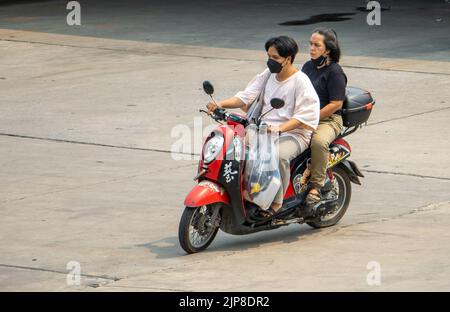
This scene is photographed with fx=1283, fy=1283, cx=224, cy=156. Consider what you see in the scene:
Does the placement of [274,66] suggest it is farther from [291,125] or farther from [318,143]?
[318,143]

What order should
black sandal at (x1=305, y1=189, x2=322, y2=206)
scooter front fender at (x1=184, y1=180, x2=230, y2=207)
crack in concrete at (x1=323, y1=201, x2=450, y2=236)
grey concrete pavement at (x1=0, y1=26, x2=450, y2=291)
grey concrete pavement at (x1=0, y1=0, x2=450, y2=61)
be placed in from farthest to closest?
grey concrete pavement at (x1=0, y1=0, x2=450, y2=61)
crack in concrete at (x1=323, y1=201, x2=450, y2=236)
black sandal at (x1=305, y1=189, x2=322, y2=206)
scooter front fender at (x1=184, y1=180, x2=230, y2=207)
grey concrete pavement at (x1=0, y1=26, x2=450, y2=291)

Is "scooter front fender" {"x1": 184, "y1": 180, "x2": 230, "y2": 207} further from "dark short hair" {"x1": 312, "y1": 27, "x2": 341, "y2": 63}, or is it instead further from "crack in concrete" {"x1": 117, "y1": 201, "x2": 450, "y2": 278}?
"dark short hair" {"x1": 312, "y1": 27, "x2": 341, "y2": 63}

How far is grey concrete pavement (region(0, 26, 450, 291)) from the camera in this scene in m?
8.75

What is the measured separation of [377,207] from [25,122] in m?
5.17

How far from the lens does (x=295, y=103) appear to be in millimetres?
9484

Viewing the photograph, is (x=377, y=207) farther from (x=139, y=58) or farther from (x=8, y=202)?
(x=139, y=58)

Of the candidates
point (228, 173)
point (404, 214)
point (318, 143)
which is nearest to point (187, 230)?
point (228, 173)

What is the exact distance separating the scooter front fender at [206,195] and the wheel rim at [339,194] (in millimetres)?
1190

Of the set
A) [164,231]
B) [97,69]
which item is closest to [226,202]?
[164,231]

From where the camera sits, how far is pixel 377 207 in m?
10.7

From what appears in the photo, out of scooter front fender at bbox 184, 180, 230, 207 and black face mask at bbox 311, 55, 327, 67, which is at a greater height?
black face mask at bbox 311, 55, 327, 67

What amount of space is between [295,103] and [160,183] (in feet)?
8.11

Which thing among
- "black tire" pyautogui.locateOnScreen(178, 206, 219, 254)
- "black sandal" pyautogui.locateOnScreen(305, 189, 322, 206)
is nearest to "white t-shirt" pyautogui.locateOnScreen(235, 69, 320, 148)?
"black sandal" pyautogui.locateOnScreen(305, 189, 322, 206)

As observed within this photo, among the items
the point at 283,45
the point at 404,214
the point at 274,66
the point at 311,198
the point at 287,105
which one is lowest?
the point at 404,214
